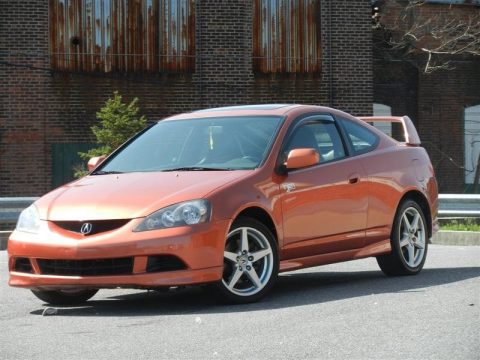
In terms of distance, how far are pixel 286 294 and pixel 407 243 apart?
174 centimetres

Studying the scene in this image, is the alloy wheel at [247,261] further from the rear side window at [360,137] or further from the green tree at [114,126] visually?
the green tree at [114,126]

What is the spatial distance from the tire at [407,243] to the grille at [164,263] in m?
2.79

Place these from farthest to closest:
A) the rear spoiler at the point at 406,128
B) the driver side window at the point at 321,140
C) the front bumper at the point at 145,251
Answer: the rear spoiler at the point at 406,128 → the driver side window at the point at 321,140 → the front bumper at the point at 145,251

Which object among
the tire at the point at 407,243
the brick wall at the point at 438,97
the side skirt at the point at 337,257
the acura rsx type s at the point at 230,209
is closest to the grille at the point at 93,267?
the acura rsx type s at the point at 230,209

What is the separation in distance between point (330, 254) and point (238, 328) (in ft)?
8.23

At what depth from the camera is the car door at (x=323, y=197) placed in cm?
970

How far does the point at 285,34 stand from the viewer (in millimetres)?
28719

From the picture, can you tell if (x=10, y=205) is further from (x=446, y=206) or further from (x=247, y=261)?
(x=247, y=261)

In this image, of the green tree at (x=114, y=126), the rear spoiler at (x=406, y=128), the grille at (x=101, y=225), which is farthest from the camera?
the green tree at (x=114, y=126)

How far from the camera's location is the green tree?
85.6 feet

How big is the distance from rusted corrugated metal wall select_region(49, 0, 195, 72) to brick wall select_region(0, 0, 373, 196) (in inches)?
9.8

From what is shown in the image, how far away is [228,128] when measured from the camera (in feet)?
Result: 33.2

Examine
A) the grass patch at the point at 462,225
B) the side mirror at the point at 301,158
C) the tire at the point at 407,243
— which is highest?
the side mirror at the point at 301,158

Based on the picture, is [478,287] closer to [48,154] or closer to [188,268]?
[188,268]
